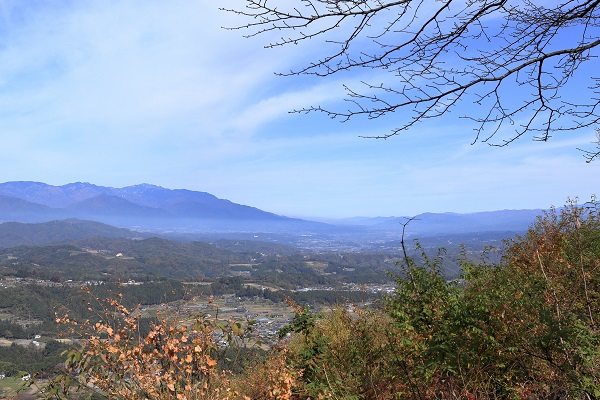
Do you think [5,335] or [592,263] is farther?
[5,335]

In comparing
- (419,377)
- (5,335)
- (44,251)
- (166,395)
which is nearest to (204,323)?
(166,395)

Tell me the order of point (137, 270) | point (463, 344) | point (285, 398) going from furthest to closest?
→ point (137, 270) < point (463, 344) < point (285, 398)

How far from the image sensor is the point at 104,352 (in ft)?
10.9

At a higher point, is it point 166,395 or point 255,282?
point 166,395

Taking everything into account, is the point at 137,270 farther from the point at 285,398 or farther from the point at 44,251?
the point at 285,398

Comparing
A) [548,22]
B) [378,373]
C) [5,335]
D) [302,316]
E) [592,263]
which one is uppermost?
[548,22]

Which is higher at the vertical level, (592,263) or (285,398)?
(592,263)

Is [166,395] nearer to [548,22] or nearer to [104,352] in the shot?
[104,352]

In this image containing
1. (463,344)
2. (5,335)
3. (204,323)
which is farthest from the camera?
(5,335)

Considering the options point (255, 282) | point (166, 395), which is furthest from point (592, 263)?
point (255, 282)

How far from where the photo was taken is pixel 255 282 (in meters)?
117

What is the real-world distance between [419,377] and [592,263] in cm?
357

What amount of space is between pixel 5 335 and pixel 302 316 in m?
81.4

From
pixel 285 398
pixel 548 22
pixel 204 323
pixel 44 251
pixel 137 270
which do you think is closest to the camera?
pixel 548 22
